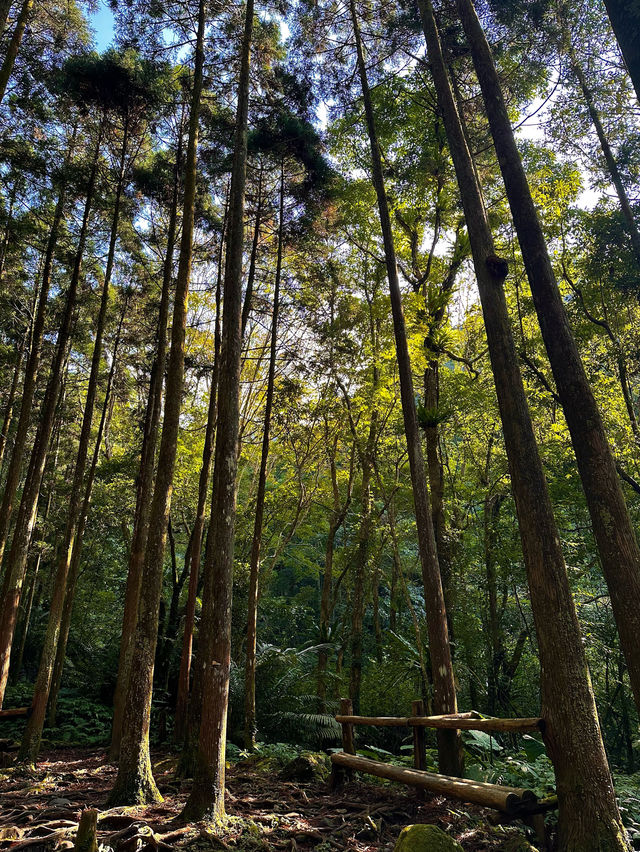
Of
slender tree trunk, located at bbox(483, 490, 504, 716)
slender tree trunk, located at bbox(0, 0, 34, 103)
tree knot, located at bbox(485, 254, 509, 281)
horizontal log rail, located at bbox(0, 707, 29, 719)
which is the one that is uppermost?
slender tree trunk, located at bbox(0, 0, 34, 103)

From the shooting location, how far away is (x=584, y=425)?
Result: 13.9ft

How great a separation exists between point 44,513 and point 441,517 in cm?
1259

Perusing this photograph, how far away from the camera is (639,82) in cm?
326

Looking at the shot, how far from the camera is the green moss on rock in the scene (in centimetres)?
326

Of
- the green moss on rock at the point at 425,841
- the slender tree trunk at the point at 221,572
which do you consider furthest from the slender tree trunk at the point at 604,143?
the green moss on rock at the point at 425,841

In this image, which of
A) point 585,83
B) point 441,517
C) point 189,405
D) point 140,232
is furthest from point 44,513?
point 585,83

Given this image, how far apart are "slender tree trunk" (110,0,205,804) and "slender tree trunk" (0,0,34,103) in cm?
263

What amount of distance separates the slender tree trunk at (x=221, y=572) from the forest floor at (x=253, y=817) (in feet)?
1.23

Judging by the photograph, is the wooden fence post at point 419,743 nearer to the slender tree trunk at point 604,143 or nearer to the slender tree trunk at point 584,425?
the slender tree trunk at point 584,425

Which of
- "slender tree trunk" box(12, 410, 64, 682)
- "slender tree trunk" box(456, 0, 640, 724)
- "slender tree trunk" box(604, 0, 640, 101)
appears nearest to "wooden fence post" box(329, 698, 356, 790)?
"slender tree trunk" box(456, 0, 640, 724)

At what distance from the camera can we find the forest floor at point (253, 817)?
390 cm

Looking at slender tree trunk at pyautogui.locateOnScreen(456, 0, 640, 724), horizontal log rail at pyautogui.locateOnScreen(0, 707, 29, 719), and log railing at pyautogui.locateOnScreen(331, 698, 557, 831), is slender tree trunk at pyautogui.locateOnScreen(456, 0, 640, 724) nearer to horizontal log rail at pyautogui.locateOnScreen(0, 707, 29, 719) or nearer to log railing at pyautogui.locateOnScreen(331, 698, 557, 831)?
log railing at pyautogui.locateOnScreen(331, 698, 557, 831)

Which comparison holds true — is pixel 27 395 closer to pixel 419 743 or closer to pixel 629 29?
pixel 419 743

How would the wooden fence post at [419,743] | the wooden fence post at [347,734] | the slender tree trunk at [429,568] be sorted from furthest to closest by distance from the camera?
the wooden fence post at [347,734]
the slender tree trunk at [429,568]
the wooden fence post at [419,743]
